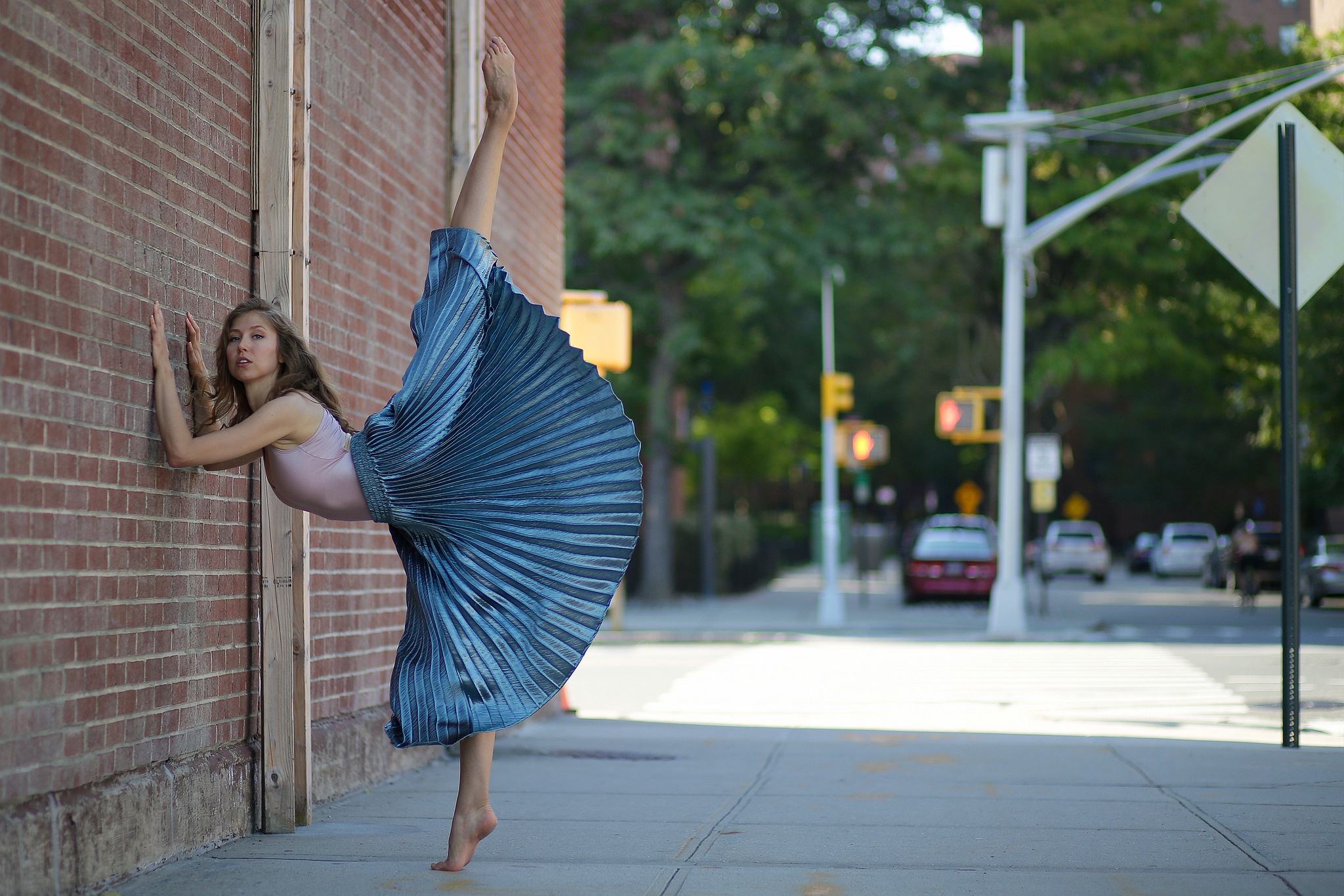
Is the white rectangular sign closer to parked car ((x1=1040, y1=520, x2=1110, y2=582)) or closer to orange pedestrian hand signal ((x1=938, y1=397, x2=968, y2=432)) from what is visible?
orange pedestrian hand signal ((x1=938, y1=397, x2=968, y2=432))

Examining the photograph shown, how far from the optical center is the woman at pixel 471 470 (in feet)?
15.2

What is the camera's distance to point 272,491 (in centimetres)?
570

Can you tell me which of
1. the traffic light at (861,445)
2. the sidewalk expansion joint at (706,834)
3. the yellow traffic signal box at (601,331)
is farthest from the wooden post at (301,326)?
the traffic light at (861,445)

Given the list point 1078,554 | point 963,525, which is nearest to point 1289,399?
point 963,525

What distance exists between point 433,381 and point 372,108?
3.03 meters

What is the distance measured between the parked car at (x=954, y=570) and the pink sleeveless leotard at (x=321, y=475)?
22.4 m

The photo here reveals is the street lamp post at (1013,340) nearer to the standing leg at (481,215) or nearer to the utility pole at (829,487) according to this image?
the utility pole at (829,487)

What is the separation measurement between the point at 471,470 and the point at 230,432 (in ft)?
2.47

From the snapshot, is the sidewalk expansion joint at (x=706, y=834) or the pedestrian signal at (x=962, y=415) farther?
the pedestrian signal at (x=962, y=415)

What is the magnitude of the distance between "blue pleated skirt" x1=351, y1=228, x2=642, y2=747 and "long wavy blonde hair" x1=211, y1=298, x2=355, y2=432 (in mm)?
262

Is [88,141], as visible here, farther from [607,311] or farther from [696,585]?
[696,585]

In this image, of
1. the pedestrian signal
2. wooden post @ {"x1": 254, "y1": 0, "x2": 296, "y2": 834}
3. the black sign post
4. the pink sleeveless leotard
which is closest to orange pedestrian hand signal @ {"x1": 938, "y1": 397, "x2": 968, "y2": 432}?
the pedestrian signal

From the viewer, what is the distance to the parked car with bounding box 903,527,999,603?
26.3 meters

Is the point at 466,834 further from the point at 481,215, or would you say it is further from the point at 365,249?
the point at 365,249
